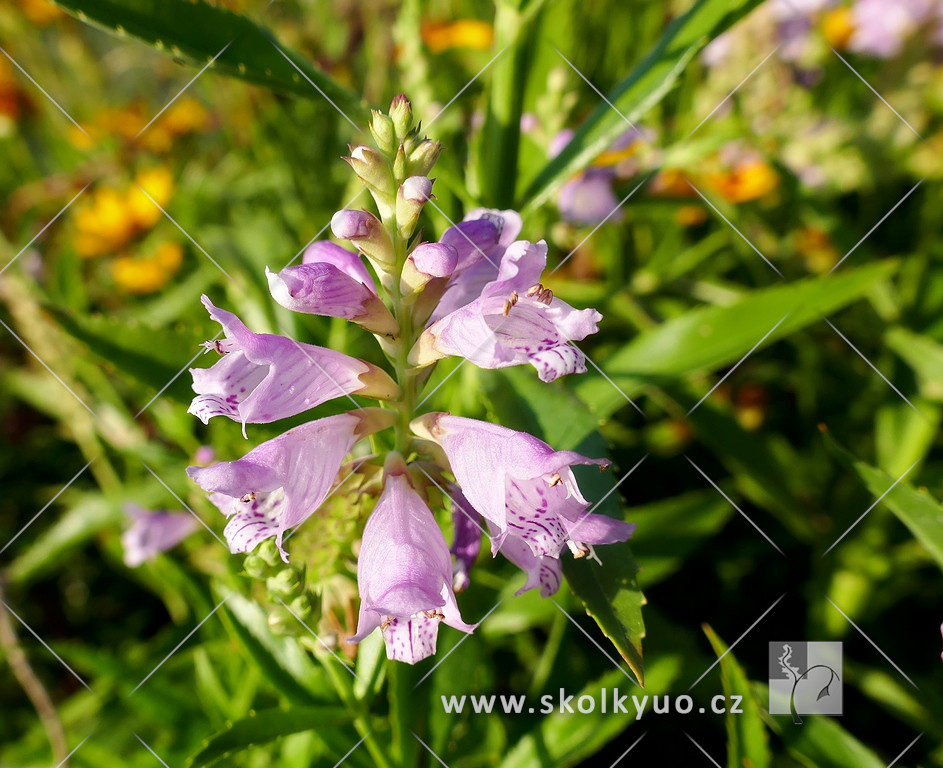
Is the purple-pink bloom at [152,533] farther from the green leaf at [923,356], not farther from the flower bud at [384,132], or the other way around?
the green leaf at [923,356]

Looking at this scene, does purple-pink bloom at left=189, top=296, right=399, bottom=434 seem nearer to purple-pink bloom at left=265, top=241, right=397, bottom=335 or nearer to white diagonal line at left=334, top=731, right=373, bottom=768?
purple-pink bloom at left=265, top=241, right=397, bottom=335

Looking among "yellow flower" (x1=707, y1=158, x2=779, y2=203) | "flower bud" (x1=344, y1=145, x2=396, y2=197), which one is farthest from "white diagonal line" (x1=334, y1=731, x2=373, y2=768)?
"yellow flower" (x1=707, y1=158, x2=779, y2=203)

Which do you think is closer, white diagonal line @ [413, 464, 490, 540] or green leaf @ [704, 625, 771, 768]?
white diagonal line @ [413, 464, 490, 540]

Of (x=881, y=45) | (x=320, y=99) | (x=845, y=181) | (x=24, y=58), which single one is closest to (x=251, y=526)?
(x=320, y=99)

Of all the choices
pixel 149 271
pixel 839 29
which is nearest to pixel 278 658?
pixel 149 271

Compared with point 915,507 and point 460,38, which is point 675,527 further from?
point 460,38

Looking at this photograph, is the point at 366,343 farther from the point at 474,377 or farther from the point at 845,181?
A: the point at 845,181
